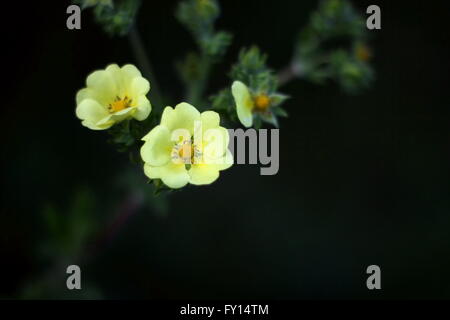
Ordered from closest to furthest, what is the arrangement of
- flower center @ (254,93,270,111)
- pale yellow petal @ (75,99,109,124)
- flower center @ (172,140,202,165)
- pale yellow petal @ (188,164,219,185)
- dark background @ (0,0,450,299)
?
pale yellow petal @ (188,164,219,185) < flower center @ (172,140,202,165) < pale yellow petal @ (75,99,109,124) < flower center @ (254,93,270,111) < dark background @ (0,0,450,299)

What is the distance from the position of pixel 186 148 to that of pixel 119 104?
452mm

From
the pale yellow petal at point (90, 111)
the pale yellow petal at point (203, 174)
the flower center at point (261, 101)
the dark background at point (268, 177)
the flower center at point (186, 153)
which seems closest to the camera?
the pale yellow petal at point (203, 174)

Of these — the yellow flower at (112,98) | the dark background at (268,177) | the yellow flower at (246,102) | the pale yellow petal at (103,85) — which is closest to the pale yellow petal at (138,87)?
the yellow flower at (112,98)

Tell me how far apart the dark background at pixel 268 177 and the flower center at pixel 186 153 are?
210 cm

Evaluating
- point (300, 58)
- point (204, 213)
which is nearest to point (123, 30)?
point (300, 58)

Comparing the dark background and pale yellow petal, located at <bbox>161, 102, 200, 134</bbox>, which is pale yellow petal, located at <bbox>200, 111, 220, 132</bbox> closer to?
pale yellow petal, located at <bbox>161, 102, 200, 134</bbox>

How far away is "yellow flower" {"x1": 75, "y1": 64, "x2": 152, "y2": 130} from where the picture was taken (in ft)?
8.00

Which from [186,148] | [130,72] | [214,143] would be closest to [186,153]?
[186,148]

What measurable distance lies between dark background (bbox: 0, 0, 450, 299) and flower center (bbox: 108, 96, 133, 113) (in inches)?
72.3

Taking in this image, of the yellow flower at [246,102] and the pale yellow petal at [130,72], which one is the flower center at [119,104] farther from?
the yellow flower at [246,102]

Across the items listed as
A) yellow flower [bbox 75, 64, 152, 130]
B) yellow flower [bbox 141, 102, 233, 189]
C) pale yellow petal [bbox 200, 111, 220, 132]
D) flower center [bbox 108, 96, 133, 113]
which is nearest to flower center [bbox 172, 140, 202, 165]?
yellow flower [bbox 141, 102, 233, 189]

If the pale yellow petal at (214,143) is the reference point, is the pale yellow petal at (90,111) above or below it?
above

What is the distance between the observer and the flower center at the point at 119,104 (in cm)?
259

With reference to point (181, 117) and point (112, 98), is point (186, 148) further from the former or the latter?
point (112, 98)
